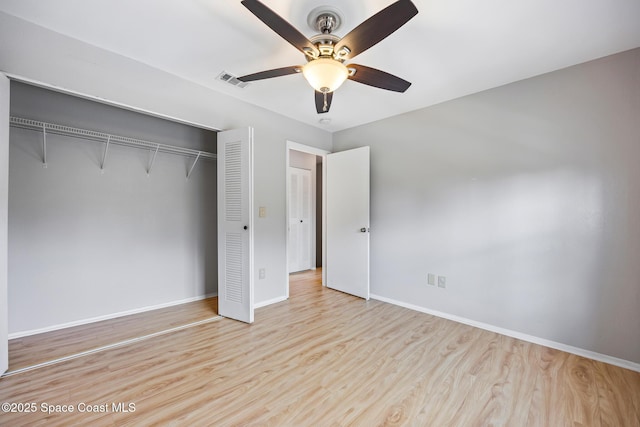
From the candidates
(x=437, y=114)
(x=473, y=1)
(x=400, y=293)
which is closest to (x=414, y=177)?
(x=437, y=114)

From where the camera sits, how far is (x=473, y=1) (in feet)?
5.28

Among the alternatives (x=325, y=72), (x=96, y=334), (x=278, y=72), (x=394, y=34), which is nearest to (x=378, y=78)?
(x=394, y=34)

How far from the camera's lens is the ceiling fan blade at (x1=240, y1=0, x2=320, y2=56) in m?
1.28

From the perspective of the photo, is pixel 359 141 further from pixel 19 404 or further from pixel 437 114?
pixel 19 404

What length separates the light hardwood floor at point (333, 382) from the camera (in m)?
1.57

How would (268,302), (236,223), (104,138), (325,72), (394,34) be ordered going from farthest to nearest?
(268,302) < (236,223) < (104,138) < (394,34) < (325,72)

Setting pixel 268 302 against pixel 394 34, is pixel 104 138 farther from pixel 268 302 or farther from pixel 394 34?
pixel 394 34

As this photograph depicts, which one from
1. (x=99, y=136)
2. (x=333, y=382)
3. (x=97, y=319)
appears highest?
(x=99, y=136)

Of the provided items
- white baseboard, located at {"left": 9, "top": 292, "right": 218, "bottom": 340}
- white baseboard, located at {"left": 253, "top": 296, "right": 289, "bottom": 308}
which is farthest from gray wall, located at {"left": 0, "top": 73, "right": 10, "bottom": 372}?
white baseboard, located at {"left": 253, "top": 296, "right": 289, "bottom": 308}

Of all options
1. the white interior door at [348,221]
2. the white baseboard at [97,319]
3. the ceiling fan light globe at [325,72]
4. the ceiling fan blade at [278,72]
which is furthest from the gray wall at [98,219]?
the ceiling fan light globe at [325,72]

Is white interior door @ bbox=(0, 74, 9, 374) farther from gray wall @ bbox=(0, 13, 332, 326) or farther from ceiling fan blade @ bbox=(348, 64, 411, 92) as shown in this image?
ceiling fan blade @ bbox=(348, 64, 411, 92)

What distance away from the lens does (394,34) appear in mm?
1890

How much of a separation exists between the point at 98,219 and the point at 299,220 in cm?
313

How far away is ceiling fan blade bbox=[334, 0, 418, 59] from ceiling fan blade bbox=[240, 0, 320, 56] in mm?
183
